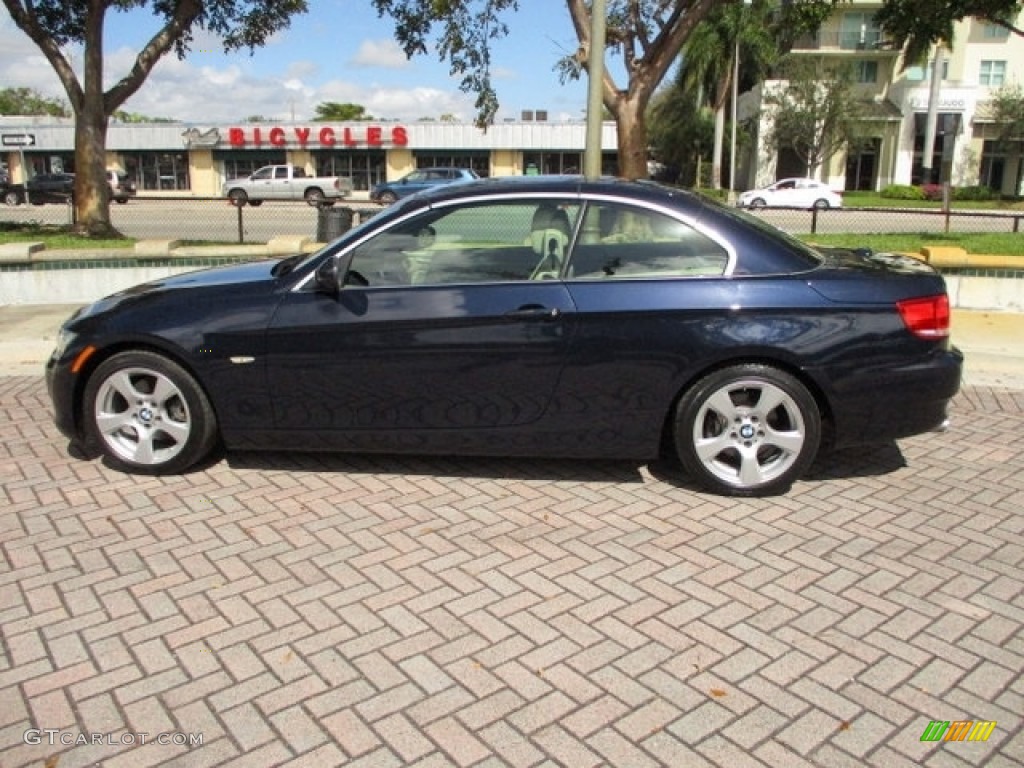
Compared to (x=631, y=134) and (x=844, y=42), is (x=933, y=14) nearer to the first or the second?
(x=631, y=134)

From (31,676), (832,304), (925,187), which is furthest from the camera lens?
(925,187)

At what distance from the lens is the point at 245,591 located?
3.55 metres

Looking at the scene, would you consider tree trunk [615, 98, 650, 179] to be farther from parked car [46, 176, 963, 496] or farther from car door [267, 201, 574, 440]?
car door [267, 201, 574, 440]

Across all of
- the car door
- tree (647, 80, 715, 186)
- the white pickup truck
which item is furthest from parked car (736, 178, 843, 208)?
the car door

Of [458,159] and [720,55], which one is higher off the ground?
[720,55]

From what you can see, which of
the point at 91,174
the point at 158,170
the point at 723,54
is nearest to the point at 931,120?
the point at 723,54

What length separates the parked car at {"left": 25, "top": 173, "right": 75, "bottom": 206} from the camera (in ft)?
122

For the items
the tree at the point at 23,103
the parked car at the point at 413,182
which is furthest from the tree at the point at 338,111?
the parked car at the point at 413,182

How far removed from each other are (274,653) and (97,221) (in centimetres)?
1286

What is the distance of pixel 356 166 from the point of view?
2114 inches

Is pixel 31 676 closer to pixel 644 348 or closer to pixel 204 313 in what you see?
pixel 204 313

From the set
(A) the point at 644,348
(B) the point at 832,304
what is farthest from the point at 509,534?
(B) the point at 832,304

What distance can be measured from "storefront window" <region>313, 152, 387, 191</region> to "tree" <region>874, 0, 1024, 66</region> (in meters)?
44.5

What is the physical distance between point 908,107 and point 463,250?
54.9m
